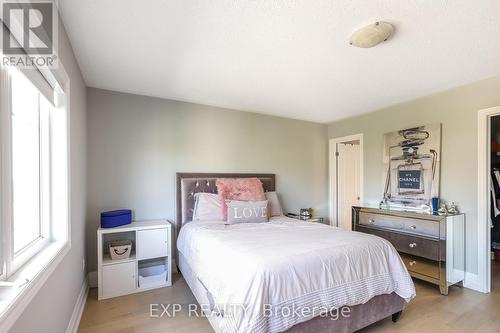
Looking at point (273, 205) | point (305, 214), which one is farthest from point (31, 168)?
point (305, 214)

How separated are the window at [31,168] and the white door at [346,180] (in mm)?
4013

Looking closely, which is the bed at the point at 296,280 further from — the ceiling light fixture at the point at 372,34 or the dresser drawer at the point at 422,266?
the ceiling light fixture at the point at 372,34

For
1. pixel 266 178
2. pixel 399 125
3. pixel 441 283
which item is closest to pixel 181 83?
pixel 266 178

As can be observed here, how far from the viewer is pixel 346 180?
444cm

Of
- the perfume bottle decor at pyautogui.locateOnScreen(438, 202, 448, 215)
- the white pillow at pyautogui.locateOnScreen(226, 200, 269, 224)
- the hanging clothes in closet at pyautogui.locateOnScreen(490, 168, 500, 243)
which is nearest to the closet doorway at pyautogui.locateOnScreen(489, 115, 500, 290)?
the hanging clothes in closet at pyautogui.locateOnScreen(490, 168, 500, 243)

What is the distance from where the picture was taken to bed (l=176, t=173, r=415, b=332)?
1.44 m

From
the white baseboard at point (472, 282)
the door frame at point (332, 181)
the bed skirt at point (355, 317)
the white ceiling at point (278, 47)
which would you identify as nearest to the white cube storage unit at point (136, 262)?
the bed skirt at point (355, 317)

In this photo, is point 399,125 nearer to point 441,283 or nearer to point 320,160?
point 320,160

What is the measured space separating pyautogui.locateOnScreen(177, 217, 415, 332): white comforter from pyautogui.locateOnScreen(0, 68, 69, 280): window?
41.2 inches

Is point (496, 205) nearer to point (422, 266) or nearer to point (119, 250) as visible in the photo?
point (422, 266)

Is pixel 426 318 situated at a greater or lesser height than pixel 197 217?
lesser

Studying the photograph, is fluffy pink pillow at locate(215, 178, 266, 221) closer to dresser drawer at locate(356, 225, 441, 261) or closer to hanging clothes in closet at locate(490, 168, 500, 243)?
dresser drawer at locate(356, 225, 441, 261)

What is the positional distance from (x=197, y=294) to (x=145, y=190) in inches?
58.0

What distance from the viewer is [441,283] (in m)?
2.60
